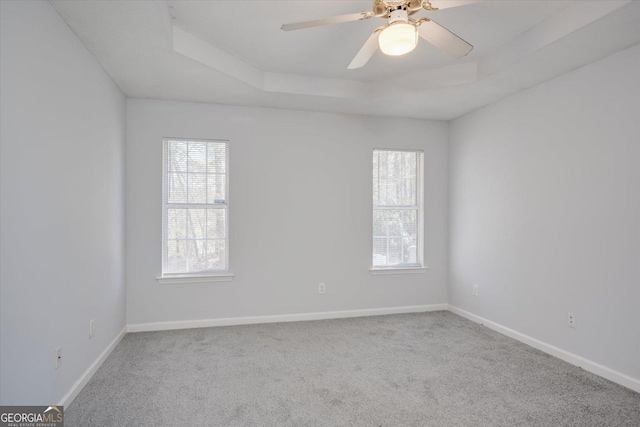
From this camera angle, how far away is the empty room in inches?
83.6

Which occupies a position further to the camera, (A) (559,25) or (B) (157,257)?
(B) (157,257)

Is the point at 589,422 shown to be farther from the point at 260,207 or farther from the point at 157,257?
the point at 157,257

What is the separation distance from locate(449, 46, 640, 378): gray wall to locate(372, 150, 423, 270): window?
0.60 metres

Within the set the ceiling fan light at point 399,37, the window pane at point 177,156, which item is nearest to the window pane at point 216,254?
the window pane at point 177,156

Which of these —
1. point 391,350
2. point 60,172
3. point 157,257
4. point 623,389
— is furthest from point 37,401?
point 623,389

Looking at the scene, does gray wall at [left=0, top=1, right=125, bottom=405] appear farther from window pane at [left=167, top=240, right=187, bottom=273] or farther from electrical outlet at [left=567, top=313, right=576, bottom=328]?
electrical outlet at [left=567, top=313, right=576, bottom=328]

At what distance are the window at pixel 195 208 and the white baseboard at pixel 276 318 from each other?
51 cm

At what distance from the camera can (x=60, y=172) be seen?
7.33ft

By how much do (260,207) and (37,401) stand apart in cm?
252

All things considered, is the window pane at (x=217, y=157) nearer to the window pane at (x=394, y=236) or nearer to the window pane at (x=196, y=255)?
the window pane at (x=196, y=255)

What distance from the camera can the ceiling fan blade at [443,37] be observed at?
2.00 metres

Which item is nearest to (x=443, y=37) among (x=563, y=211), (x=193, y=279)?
(x=563, y=211)

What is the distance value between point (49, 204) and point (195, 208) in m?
1.87

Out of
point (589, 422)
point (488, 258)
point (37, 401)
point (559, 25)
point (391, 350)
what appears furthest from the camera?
point (488, 258)
